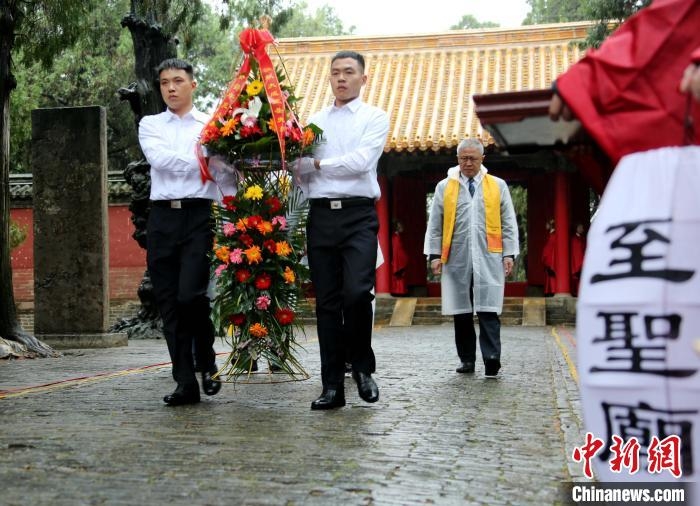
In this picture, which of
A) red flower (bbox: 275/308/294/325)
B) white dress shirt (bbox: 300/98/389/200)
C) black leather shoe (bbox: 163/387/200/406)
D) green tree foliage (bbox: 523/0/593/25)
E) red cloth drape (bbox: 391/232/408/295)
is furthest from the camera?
green tree foliage (bbox: 523/0/593/25)

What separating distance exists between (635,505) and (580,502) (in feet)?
2.18

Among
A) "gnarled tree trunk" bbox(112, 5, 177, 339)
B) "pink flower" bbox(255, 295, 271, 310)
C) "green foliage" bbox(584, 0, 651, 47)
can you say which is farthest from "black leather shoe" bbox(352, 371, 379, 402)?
"green foliage" bbox(584, 0, 651, 47)

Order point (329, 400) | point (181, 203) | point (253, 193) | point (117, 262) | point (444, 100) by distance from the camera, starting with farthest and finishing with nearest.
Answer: point (117, 262) < point (444, 100) < point (253, 193) < point (181, 203) < point (329, 400)

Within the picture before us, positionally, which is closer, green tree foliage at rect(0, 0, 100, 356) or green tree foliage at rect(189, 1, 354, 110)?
green tree foliage at rect(0, 0, 100, 356)

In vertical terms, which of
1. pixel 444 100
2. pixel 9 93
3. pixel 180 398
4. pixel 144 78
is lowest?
pixel 180 398

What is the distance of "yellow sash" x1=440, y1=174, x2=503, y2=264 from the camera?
766 cm

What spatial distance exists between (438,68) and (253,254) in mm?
16237

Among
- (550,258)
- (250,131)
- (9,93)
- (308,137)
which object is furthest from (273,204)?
(550,258)

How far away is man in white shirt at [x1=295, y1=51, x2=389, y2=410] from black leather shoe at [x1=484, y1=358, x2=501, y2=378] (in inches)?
77.3

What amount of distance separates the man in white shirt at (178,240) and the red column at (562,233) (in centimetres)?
1489

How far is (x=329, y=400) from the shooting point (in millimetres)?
5387

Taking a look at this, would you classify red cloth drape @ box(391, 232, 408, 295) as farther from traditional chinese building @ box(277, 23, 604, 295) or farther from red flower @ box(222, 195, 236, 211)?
red flower @ box(222, 195, 236, 211)

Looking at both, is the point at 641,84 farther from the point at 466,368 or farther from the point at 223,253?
the point at 466,368

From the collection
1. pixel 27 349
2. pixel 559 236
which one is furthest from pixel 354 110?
pixel 559 236
